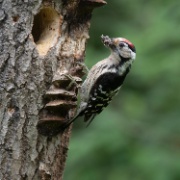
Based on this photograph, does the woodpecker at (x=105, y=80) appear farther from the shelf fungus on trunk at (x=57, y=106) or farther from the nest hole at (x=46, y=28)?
the nest hole at (x=46, y=28)

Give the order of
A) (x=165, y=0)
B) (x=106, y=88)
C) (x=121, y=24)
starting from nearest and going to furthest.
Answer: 1. (x=106, y=88)
2. (x=165, y=0)
3. (x=121, y=24)

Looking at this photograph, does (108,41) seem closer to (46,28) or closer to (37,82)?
(46,28)

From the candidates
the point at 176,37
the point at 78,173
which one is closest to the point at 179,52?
the point at 176,37

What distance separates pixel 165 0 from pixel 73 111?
2376 mm

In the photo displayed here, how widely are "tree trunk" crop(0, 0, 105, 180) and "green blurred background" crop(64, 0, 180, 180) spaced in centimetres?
186

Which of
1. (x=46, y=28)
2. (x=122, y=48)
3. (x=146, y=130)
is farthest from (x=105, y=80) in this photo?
(x=146, y=130)

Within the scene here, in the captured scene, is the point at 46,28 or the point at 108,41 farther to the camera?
the point at 108,41

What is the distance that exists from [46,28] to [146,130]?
9.87 ft

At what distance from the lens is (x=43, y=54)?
5.24 meters

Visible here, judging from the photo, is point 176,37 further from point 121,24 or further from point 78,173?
point 121,24

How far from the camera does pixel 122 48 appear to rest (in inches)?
244

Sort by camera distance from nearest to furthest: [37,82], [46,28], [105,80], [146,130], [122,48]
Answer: [37,82]
[46,28]
[105,80]
[122,48]
[146,130]

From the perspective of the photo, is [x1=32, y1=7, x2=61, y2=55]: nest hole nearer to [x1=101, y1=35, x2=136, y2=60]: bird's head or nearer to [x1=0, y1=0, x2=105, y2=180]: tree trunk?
[x1=0, y1=0, x2=105, y2=180]: tree trunk

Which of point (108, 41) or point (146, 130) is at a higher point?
point (108, 41)
